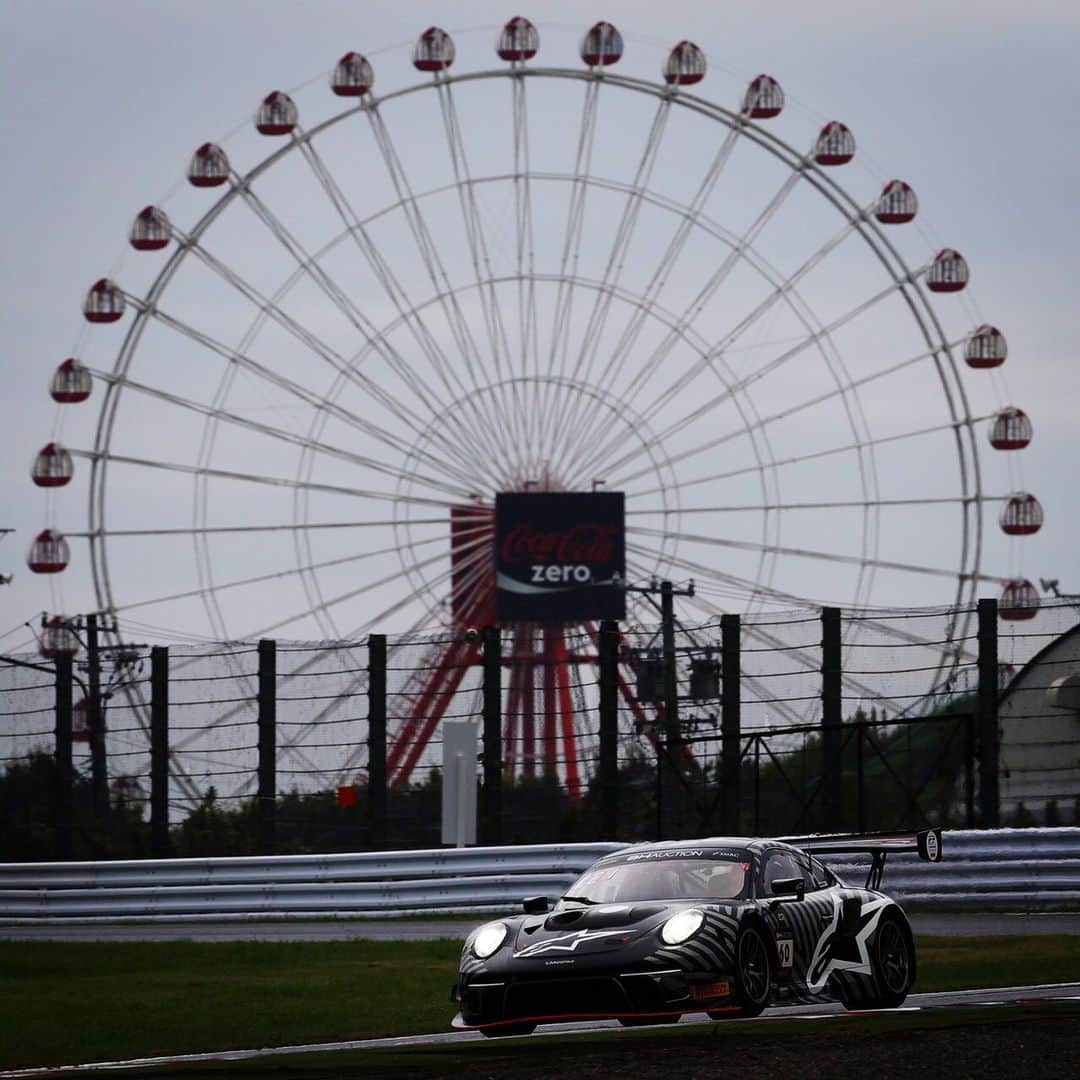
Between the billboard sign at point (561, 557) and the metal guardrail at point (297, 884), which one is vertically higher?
the billboard sign at point (561, 557)

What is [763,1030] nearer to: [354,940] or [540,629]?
[354,940]

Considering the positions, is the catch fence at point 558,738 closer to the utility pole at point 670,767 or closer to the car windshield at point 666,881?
the utility pole at point 670,767

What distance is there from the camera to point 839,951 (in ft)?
44.3

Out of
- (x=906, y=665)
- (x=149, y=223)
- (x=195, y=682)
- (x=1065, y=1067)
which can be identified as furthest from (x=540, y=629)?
(x=1065, y=1067)

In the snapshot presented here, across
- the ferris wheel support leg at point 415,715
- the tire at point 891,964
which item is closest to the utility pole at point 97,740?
the ferris wheel support leg at point 415,715

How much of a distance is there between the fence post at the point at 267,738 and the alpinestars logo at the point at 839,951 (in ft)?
38.1

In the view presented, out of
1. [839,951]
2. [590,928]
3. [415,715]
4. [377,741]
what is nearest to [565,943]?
[590,928]

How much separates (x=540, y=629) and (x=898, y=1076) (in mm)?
35786

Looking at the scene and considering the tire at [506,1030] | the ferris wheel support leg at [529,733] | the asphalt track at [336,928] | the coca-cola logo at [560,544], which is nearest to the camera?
the tire at [506,1030]

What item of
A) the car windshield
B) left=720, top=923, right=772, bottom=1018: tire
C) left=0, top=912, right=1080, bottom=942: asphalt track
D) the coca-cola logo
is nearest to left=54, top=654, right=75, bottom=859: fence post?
left=0, top=912, right=1080, bottom=942: asphalt track

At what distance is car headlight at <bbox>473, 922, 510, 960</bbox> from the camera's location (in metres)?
12.8

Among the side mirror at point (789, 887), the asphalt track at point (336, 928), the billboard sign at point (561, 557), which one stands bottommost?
the asphalt track at point (336, 928)

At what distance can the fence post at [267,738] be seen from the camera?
24531mm

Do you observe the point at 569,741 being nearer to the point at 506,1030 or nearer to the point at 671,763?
the point at 671,763
